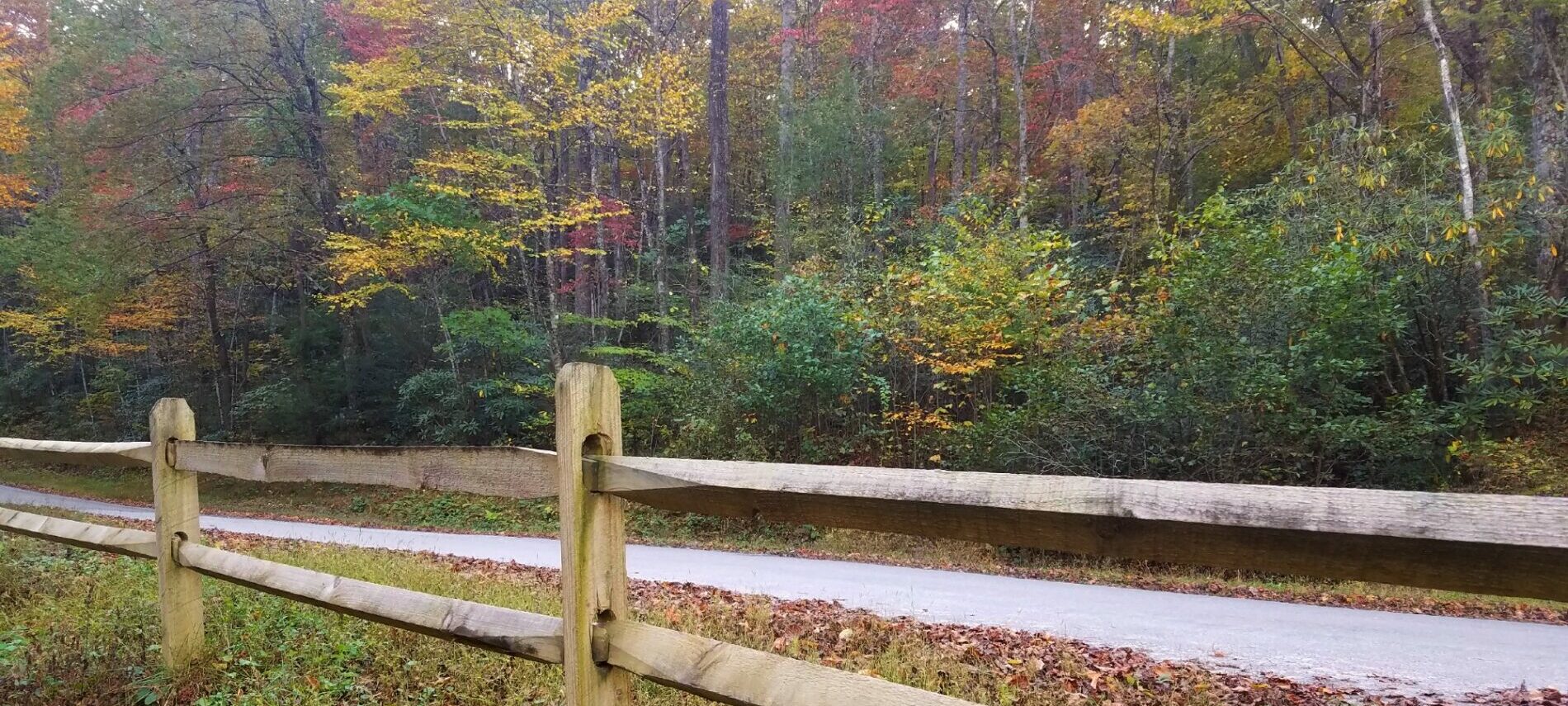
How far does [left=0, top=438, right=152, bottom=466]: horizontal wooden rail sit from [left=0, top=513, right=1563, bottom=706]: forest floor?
0.85 m

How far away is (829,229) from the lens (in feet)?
60.6

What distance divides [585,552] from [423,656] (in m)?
2.27

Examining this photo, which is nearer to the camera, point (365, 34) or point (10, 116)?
point (365, 34)

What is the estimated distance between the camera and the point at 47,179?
2550cm

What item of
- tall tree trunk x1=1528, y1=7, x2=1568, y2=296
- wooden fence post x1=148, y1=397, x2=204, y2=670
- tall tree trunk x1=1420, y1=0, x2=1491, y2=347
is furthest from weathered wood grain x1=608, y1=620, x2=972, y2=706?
tall tree trunk x1=1528, y1=7, x2=1568, y2=296

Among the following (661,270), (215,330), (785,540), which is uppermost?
(661,270)

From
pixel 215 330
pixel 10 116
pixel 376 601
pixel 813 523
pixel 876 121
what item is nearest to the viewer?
pixel 813 523

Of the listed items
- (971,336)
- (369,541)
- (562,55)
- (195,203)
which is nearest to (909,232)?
(971,336)

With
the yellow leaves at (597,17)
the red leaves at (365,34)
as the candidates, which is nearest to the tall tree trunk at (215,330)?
the red leaves at (365,34)

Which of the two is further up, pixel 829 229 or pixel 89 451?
pixel 829 229

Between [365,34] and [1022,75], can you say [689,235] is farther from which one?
[1022,75]

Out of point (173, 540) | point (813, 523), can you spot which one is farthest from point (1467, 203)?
point (173, 540)

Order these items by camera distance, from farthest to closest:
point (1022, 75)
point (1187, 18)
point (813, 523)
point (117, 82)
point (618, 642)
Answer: point (1022, 75), point (117, 82), point (1187, 18), point (618, 642), point (813, 523)

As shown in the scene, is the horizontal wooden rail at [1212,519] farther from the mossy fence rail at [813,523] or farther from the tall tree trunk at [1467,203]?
the tall tree trunk at [1467,203]
